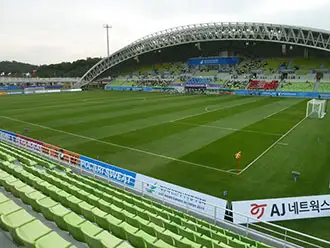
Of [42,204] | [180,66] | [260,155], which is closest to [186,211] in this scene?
[42,204]

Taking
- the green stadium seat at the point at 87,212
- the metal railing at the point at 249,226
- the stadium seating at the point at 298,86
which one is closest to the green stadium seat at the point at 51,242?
the green stadium seat at the point at 87,212

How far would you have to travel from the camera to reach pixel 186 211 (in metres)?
10.9

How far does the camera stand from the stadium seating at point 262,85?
65.4 metres

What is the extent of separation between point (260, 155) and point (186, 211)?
10.3 m

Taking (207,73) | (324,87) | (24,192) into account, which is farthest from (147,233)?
(207,73)

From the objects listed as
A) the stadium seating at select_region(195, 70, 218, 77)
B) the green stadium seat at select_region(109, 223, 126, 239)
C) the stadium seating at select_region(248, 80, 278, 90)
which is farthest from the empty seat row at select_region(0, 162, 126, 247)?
the stadium seating at select_region(195, 70, 218, 77)

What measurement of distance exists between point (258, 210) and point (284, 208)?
3.60 ft

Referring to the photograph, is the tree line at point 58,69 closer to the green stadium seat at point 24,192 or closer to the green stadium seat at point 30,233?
the green stadium seat at point 24,192

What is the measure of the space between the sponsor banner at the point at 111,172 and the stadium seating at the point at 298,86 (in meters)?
58.7

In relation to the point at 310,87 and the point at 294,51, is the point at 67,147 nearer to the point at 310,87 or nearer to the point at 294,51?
the point at 310,87

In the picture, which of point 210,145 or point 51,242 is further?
point 210,145

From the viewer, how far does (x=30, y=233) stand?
5566 millimetres

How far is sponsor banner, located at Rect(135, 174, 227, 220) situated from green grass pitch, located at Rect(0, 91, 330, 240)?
263cm

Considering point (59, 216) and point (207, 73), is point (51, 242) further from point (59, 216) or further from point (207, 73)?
point (207, 73)
